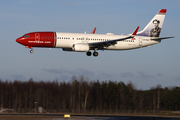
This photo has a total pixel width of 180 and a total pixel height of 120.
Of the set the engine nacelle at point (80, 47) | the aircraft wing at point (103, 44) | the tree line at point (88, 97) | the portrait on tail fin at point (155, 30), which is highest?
the portrait on tail fin at point (155, 30)

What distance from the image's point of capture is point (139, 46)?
219 feet

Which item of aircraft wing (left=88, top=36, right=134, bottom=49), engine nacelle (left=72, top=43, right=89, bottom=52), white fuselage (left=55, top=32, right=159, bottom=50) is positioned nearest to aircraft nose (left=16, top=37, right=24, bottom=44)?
white fuselage (left=55, top=32, right=159, bottom=50)

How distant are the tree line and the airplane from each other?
4441cm

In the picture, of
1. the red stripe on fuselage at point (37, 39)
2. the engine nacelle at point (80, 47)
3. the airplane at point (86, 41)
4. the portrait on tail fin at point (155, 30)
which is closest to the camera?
the red stripe on fuselage at point (37, 39)

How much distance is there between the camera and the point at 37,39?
57.2m

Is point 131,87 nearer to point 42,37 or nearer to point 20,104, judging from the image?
point 20,104

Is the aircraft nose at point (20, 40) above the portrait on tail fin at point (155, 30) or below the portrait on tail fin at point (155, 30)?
below

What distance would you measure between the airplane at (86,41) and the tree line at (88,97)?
44413mm

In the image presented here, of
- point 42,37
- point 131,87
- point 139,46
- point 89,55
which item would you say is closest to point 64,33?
point 42,37

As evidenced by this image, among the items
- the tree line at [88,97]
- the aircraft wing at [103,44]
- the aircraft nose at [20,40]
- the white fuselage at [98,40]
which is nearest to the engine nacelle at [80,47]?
the white fuselage at [98,40]

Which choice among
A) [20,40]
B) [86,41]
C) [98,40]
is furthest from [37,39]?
[98,40]

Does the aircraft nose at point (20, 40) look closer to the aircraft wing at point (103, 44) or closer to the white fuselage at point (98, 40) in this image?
the white fuselage at point (98, 40)

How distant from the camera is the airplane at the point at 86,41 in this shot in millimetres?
57500

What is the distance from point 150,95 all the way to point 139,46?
6320 cm
